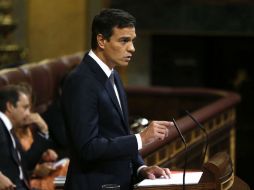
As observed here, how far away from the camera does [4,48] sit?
7805 mm

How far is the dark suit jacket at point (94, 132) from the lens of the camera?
2797 mm

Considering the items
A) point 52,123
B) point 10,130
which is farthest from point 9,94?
point 52,123

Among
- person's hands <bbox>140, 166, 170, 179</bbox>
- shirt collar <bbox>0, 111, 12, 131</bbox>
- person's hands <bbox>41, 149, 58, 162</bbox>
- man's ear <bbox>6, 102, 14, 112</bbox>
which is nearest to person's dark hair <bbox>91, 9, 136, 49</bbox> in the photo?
person's hands <bbox>140, 166, 170, 179</bbox>

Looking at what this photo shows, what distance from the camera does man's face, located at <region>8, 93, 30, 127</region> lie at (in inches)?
175

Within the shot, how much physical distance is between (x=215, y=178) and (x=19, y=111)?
185 centimetres

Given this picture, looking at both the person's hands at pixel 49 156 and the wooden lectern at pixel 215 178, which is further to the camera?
the person's hands at pixel 49 156

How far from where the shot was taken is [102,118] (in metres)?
2.88

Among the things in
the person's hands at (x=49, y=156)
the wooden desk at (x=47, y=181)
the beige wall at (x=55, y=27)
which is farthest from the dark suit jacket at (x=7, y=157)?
the beige wall at (x=55, y=27)

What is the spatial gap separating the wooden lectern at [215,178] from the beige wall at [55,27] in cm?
632

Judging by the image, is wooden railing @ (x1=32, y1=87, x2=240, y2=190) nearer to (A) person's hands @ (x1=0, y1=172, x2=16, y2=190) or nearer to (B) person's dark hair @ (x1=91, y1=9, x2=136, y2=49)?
(A) person's hands @ (x1=0, y1=172, x2=16, y2=190)

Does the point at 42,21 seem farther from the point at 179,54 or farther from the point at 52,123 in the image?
the point at 52,123

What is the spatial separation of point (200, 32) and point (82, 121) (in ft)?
21.4

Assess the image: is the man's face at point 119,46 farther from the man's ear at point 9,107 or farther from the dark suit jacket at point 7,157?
the man's ear at point 9,107

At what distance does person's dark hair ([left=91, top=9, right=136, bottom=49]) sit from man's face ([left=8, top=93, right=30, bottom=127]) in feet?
5.41
